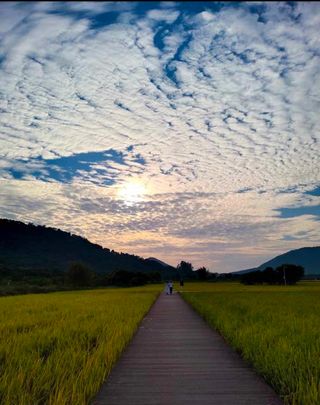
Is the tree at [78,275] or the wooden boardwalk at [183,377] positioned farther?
the tree at [78,275]

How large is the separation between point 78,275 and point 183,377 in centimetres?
9157

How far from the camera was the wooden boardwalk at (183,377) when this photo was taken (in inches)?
221

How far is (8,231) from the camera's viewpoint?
153 m

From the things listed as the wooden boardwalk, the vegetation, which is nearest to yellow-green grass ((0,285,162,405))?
the wooden boardwalk

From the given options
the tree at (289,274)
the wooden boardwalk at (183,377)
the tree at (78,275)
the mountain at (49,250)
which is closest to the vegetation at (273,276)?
the tree at (289,274)

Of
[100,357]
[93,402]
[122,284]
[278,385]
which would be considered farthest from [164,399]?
[122,284]

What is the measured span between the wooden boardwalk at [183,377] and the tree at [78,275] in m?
87.0

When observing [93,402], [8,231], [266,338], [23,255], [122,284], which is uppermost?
[8,231]

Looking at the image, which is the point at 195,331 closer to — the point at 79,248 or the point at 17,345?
the point at 17,345

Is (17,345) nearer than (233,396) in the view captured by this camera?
No

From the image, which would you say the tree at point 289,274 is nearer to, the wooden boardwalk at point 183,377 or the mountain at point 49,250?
the mountain at point 49,250

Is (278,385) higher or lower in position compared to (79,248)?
lower

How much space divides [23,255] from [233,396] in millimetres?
140483

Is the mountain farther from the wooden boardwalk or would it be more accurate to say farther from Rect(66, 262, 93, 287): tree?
the wooden boardwalk
